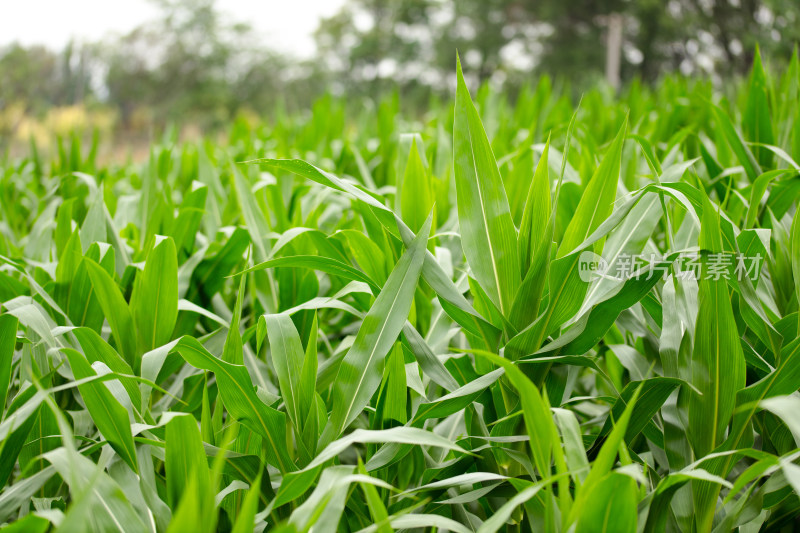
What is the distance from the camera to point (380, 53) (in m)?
32.9

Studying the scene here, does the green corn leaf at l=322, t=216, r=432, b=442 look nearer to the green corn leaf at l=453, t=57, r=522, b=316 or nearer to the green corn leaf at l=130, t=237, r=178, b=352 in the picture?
the green corn leaf at l=453, t=57, r=522, b=316

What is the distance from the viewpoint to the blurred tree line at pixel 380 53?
18.6m

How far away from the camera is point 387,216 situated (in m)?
0.66

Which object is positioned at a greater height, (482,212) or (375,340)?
(482,212)

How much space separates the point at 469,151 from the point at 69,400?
2.33ft

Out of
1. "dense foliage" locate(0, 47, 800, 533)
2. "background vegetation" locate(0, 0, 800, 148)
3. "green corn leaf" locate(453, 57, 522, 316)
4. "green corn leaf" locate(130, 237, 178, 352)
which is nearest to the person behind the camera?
"dense foliage" locate(0, 47, 800, 533)

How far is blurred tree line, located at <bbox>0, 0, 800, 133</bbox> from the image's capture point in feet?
61.0

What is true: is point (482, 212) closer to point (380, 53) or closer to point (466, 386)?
point (466, 386)

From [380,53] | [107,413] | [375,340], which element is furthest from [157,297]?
[380,53]

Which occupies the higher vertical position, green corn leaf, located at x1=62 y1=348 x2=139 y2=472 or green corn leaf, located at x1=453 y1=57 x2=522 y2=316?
green corn leaf, located at x1=453 y1=57 x2=522 y2=316

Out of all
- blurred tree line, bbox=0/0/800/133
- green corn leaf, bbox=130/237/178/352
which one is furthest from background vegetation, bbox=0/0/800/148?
green corn leaf, bbox=130/237/178/352

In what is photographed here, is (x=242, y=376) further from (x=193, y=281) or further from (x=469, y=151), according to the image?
(x=193, y=281)

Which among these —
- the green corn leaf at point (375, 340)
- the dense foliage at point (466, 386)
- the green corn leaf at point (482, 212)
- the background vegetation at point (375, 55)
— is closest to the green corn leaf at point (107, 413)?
the dense foliage at point (466, 386)

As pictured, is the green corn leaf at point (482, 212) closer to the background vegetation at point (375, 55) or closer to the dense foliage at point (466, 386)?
the dense foliage at point (466, 386)
